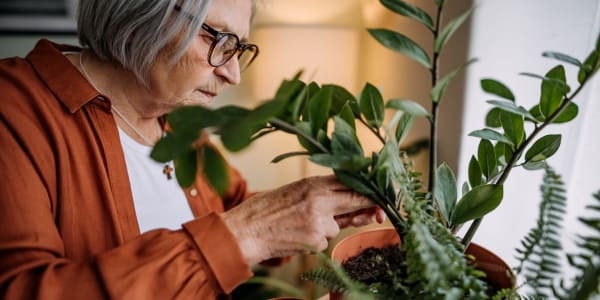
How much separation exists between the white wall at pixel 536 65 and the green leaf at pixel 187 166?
0.81m

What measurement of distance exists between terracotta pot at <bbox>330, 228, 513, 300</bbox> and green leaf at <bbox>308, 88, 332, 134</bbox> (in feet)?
0.77

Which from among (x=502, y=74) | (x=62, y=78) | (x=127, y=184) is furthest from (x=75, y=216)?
(x=502, y=74)

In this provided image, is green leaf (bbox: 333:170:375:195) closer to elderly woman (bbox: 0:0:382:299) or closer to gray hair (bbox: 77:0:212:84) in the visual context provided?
elderly woman (bbox: 0:0:382:299)

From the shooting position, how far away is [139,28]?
81cm

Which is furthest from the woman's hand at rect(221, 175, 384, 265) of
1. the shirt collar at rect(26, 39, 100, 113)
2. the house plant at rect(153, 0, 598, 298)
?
the shirt collar at rect(26, 39, 100, 113)

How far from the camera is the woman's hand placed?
2.03 feet

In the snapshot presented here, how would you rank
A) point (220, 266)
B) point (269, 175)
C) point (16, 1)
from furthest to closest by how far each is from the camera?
1. point (269, 175)
2. point (16, 1)
3. point (220, 266)

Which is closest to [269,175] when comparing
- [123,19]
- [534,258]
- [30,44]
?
[30,44]

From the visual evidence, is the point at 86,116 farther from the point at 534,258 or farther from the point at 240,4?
the point at 534,258

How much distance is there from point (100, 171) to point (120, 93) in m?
0.22

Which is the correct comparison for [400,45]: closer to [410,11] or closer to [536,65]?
[410,11]

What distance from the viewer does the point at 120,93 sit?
36.9 inches

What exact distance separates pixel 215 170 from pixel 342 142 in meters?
0.21

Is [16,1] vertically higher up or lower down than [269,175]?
higher up
